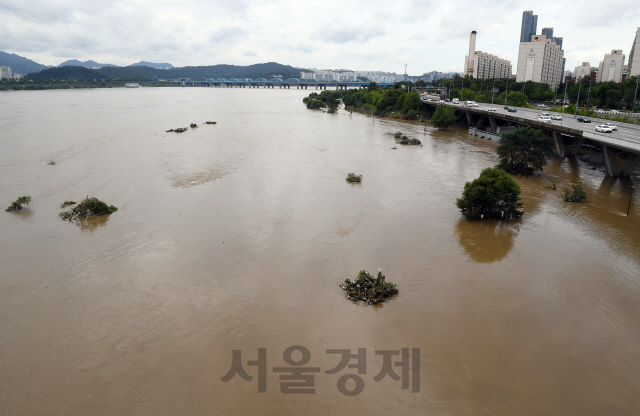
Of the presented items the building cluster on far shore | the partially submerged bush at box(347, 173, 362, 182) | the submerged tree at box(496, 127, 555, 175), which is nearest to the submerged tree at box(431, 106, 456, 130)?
the submerged tree at box(496, 127, 555, 175)

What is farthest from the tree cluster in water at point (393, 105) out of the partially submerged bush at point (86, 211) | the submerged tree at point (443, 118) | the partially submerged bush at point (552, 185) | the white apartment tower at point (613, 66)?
the white apartment tower at point (613, 66)

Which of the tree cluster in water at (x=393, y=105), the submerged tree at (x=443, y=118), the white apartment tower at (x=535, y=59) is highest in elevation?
the white apartment tower at (x=535, y=59)

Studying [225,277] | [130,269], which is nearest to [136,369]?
[225,277]

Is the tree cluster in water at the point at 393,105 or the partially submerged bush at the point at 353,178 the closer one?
the partially submerged bush at the point at 353,178

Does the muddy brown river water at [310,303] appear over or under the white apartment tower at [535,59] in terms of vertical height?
under

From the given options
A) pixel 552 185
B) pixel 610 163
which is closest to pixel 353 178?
pixel 552 185

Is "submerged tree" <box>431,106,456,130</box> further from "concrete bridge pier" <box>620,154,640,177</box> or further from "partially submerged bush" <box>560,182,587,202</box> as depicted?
"partially submerged bush" <box>560,182,587,202</box>

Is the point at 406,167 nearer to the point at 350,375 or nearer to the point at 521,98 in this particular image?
the point at 350,375

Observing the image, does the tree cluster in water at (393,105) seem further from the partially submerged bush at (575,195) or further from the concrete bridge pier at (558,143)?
the partially submerged bush at (575,195)
